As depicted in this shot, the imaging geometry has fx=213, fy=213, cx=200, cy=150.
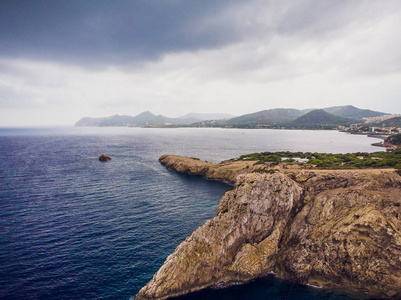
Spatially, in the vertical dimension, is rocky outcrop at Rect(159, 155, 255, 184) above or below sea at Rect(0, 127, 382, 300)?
above

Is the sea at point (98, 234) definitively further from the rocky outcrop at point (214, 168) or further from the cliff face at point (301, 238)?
the rocky outcrop at point (214, 168)

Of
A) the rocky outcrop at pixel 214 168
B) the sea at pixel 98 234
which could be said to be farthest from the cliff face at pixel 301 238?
the rocky outcrop at pixel 214 168

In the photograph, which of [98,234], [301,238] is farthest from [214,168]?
[301,238]

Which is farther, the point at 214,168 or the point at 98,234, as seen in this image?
the point at 214,168

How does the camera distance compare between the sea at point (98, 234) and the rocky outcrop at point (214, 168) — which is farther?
the rocky outcrop at point (214, 168)

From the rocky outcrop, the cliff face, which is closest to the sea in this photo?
the cliff face

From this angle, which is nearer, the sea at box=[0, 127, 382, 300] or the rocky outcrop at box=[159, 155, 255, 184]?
the sea at box=[0, 127, 382, 300]

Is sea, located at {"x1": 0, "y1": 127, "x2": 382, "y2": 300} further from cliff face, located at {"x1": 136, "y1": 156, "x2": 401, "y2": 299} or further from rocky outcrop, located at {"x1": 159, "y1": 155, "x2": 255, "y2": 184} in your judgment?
rocky outcrop, located at {"x1": 159, "y1": 155, "x2": 255, "y2": 184}

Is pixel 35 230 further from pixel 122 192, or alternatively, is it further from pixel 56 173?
pixel 56 173

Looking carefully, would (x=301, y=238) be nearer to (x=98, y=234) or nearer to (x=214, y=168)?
(x=98, y=234)
